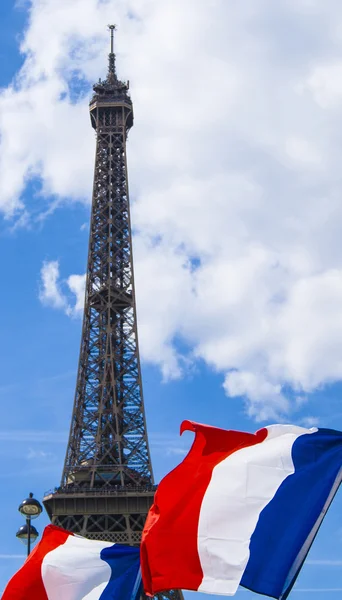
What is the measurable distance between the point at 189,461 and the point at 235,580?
3.51 meters

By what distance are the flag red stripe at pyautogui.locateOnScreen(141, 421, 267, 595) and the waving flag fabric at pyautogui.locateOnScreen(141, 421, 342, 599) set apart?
0.9 inches

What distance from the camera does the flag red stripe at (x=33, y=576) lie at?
30.6 m

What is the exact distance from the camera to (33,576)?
30672 millimetres

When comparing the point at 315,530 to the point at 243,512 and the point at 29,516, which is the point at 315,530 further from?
the point at 29,516

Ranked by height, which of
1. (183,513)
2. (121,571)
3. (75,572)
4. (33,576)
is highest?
(33,576)

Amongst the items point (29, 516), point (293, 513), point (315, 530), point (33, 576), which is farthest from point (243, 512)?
point (29, 516)

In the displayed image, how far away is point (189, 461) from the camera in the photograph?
26.6 meters

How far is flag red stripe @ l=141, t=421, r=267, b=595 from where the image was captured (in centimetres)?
2500

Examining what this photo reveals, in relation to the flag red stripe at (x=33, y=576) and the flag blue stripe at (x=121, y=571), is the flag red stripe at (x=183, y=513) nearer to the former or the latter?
the flag blue stripe at (x=121, y=571)

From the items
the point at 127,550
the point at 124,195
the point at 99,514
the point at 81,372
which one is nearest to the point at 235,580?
the point at 127,550

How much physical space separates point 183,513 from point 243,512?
58.7 inches

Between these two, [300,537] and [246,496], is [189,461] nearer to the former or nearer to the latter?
[246,496]

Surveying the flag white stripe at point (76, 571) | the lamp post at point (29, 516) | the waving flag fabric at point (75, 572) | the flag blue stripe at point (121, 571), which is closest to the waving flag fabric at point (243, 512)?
the flag blue stripe at point (121, 571)

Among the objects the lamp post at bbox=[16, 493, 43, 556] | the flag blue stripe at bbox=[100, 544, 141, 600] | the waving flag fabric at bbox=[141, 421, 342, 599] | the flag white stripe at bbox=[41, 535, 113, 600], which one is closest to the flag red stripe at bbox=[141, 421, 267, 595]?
the waving flag fabric at bbox=[141, 421, 342, 599]
